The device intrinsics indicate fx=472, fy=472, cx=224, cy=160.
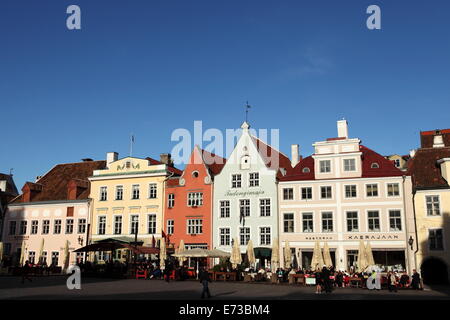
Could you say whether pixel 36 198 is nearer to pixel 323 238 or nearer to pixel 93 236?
pixel 93 236

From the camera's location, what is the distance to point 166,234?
4741 centimetres

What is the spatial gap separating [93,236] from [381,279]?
31.5m

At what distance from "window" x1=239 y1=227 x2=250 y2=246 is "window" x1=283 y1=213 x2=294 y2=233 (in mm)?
3647

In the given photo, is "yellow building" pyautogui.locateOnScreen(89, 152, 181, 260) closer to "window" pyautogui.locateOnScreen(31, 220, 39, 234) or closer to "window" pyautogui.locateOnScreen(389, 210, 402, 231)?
"window" pyautogui.locateOnScreen(31, 220, 39, 234)

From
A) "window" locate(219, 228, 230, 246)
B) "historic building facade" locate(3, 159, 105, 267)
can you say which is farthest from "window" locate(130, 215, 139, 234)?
"window" locate(219, 228, 230, 246)

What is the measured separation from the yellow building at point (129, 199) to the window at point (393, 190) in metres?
21.8

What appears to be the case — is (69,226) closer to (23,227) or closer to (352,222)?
(23,227)

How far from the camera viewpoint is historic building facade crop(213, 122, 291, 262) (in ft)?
144

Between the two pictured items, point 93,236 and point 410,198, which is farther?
point 93,236

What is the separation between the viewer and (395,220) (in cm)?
3975

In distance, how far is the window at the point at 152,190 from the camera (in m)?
49.3

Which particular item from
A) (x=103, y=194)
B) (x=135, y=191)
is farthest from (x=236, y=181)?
(x=103, y=194)

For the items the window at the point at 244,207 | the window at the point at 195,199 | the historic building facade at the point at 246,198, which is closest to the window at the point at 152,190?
the window at the point at 195,199
